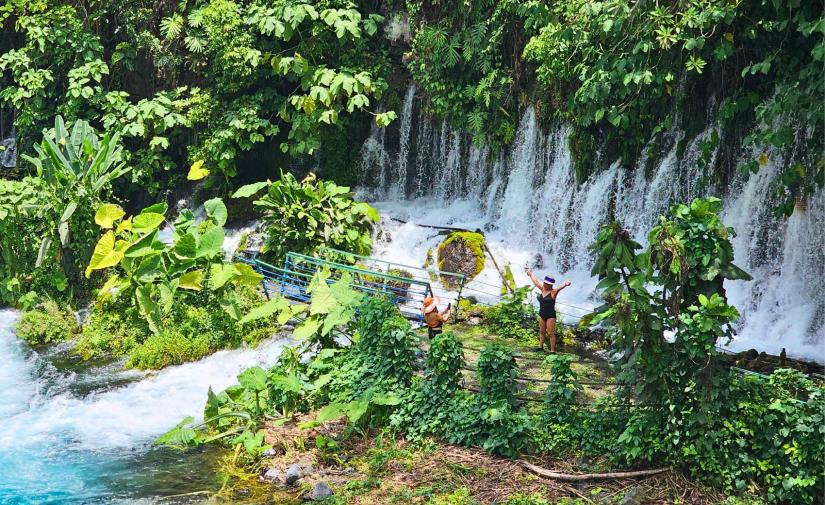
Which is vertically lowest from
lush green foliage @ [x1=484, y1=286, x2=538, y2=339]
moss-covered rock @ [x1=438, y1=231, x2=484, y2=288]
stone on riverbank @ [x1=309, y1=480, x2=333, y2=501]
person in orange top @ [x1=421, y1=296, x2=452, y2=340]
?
stone on riverbank @ [x1=309, y1=480, x2=333, y2=501]

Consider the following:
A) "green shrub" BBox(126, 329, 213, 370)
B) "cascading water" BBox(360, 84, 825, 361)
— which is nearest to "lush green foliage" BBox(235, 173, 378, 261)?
"cascading water" BBox(360, 84, 825, 361)

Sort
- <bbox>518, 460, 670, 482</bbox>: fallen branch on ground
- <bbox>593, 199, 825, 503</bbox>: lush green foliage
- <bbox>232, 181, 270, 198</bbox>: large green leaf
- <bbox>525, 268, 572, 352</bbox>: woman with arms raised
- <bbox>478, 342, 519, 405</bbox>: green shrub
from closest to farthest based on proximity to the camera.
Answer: <bbox>593, 199, 825, 503</bbox>: lush green foliage
<bbox>518, 460, 670, 482</bbox>: fallen branch on ground
<bbox>478, 342, 519, 405</bbox>: green shrub
<bbox>525, 268, 572, 352</bbox>: woman with arms raised
<bbox>232, 181, 270, 198</bbox>: large green leaf

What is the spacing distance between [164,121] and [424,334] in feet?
27.7

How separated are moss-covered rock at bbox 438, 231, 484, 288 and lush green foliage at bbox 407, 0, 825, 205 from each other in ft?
7.45

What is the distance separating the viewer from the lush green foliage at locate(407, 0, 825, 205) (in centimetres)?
1145

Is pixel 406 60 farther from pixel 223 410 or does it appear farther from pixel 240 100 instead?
pixel 223 410

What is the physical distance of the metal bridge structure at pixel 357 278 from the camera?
13578 mm

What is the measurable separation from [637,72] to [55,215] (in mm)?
9973

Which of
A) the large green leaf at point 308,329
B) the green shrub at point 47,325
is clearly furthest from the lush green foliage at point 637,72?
the green shrub at point 47,325

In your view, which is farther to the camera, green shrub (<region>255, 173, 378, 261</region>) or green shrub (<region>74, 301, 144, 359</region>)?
green shrub (<region>255, 173, 378, 261</region>)

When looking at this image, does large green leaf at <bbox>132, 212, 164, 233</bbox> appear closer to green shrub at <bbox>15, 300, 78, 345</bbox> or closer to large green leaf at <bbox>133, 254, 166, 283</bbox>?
large green leaf at <bbox>133, 254, 166, 283</bbox>

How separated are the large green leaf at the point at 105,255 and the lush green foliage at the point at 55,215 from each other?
6.02ft

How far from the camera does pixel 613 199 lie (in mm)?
14969

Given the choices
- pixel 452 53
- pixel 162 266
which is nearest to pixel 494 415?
pixel 162 266
